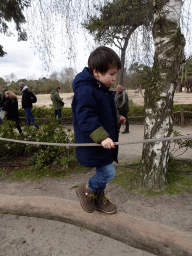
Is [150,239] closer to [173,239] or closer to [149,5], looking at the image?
[173,239]

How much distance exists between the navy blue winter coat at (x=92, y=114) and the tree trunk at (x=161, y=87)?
58.0 inches

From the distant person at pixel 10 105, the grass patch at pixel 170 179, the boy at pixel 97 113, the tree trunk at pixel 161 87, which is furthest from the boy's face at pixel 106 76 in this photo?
the distant person at pixel 10 105

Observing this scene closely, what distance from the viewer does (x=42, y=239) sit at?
2.23 m

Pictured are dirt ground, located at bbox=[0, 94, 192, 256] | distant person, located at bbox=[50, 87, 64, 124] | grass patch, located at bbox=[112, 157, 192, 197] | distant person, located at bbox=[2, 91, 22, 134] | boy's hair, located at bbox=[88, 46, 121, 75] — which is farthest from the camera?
distant person, located at bbox=[50, 87, 64, 124]

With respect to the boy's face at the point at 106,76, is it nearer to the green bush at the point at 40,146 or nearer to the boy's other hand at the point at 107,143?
the boy's other hand at the point at 107,143

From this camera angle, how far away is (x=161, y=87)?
2.97m

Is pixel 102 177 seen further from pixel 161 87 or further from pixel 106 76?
pixel 161 87

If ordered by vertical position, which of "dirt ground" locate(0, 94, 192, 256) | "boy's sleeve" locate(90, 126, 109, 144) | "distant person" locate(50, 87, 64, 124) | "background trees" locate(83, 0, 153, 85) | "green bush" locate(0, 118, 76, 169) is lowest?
"dirt ground" locate(0, 94, 192, 256)

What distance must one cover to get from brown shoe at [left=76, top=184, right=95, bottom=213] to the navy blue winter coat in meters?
0.40

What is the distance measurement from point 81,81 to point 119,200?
7.23ft

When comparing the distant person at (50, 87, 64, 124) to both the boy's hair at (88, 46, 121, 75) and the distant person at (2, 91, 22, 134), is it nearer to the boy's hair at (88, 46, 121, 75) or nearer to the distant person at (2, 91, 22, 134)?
the distant person at (2, 91, 22, 134)

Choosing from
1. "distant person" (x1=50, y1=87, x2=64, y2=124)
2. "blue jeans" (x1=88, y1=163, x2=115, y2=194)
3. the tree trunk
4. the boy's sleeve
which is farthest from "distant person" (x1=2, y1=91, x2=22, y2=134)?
A: the boy's sleeve

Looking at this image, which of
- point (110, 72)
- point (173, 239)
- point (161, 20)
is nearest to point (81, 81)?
point (110, 72)

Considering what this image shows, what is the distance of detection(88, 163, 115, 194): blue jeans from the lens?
5.69 feet
